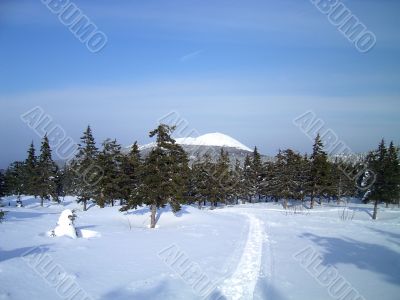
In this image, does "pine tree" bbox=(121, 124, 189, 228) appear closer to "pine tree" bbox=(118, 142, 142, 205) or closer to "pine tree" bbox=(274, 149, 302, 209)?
"pine tree" bbox=(118, 142, 142, 205)

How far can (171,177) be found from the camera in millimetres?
31250

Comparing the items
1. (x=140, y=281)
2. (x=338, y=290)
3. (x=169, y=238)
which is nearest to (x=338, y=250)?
(x=338, y=290)

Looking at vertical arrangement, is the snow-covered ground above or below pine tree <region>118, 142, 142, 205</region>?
below

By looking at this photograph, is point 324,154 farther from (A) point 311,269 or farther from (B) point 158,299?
(B) point 158,299

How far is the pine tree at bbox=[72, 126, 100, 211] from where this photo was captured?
46594mm

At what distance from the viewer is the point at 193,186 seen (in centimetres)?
6612

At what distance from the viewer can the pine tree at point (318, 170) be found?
6062 centimetres

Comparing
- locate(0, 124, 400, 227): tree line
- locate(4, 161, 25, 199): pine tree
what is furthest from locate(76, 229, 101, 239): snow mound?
locate(4, 161, 25, 199): pine tree

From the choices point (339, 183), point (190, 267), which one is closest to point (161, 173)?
point (190, 267)

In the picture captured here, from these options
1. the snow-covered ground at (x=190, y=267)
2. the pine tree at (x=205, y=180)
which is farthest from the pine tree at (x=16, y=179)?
the snow-covered ground at (x=190, y=267)

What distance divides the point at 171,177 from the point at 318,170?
38452 millimetres

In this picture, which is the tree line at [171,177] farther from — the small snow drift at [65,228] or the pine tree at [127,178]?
the small snow drift at [65,228]

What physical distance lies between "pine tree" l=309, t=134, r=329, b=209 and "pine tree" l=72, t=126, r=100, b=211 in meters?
38.0

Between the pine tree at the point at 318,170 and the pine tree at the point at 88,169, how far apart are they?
38.0 m
